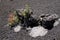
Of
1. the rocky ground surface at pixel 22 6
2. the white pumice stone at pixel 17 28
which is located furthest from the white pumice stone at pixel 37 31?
the white pumice stone at pixel 17 28

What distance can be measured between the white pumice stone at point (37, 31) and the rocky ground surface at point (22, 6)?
0.50 feet

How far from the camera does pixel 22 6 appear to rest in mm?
8883

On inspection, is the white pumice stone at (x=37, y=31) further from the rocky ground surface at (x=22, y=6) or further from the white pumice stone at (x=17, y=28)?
the white pumice stone at (x=17, y=28)

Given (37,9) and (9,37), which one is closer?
(9,37)

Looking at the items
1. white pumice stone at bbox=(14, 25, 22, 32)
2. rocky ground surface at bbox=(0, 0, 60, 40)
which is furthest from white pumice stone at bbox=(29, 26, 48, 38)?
white pumice stone at bbox=(14, 25, 22, 32)

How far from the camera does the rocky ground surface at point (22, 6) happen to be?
21.4 ft

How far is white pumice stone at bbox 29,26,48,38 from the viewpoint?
666cm

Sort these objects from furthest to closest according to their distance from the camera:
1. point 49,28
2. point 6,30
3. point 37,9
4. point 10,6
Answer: point 10,6, point 37,9, point 6,30, point 49,28

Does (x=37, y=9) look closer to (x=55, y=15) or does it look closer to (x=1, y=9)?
(x=55, y=15)

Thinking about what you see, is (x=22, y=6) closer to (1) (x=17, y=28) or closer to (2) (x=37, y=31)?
(1) (x=17, y=28)

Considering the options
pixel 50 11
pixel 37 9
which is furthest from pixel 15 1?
pixel 50 11

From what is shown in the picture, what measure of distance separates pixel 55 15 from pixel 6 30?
207 cm

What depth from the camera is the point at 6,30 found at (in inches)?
289

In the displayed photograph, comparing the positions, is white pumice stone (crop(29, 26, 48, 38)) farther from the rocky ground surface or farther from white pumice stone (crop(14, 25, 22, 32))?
white pumice stone (crop(14, 25, 22, 32))
